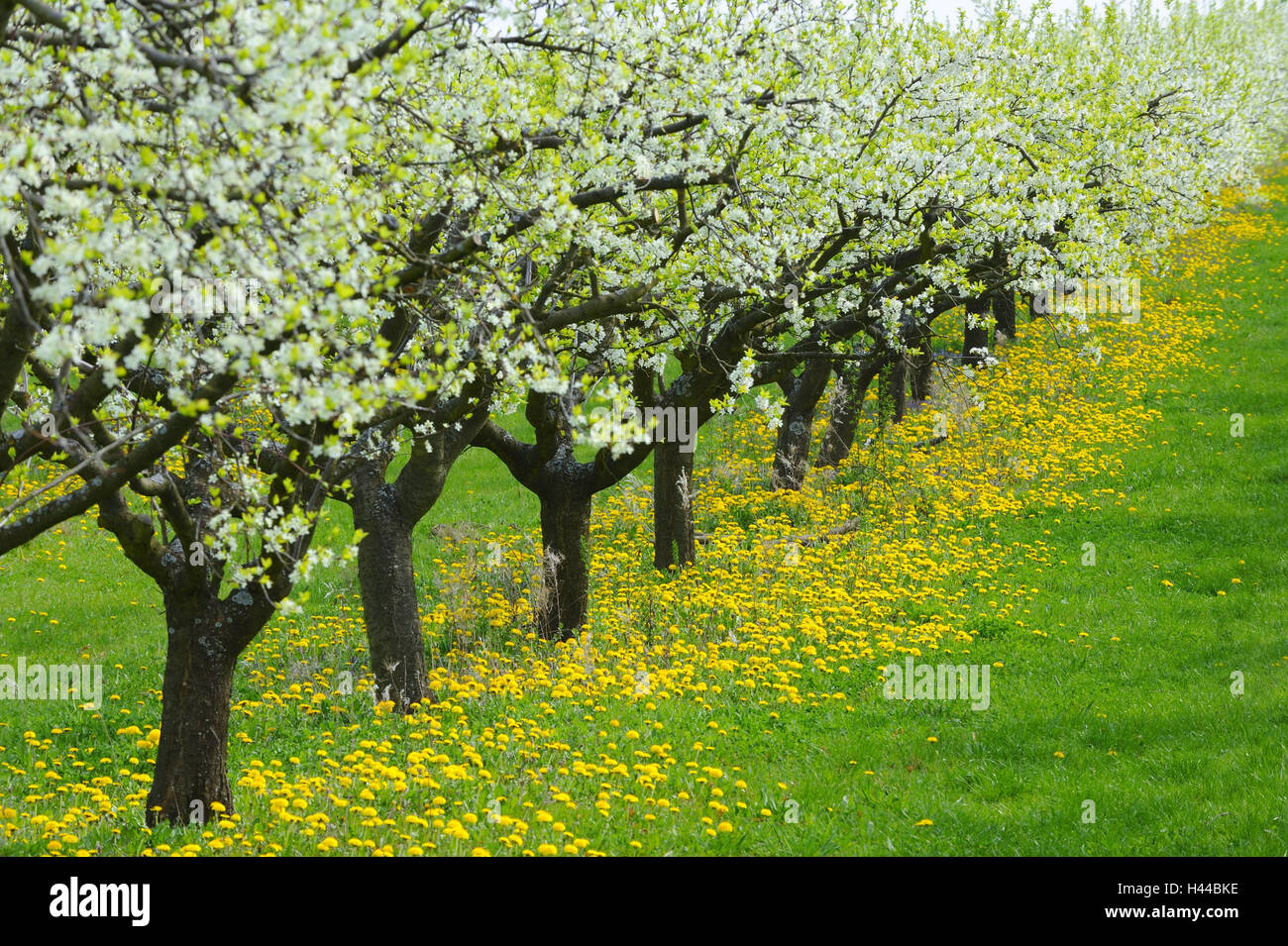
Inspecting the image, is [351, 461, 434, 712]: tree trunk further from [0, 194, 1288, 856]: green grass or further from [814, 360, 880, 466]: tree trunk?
[814, 360, 880, 466]: tree trunk

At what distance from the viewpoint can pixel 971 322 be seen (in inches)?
555

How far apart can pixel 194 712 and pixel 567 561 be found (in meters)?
5.98

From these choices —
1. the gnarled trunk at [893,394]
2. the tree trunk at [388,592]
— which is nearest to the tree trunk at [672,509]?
the tree trunk at [388,592]

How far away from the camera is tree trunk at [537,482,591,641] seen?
1312cm

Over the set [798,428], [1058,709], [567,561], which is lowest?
[1058,709]

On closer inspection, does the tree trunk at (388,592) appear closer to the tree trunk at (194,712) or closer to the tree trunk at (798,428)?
the tree trunk at (194,712)

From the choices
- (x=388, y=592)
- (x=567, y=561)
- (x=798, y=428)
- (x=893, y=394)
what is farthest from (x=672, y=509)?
(x=893, y=394)

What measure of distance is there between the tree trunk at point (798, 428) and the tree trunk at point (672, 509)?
13.4 feet

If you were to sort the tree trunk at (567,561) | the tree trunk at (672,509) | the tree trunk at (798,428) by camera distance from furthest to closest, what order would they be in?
the tree trunk at (798,428)
the tree trunk at (672,509)
the tree trunk at (567,561)

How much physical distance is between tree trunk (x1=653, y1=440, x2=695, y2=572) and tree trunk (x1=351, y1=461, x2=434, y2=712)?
195 inches

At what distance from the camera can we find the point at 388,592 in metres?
10.9

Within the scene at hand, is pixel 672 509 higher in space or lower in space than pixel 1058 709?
higher

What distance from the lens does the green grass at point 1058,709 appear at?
7691 mm

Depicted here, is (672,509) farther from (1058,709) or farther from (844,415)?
(1058,709)
